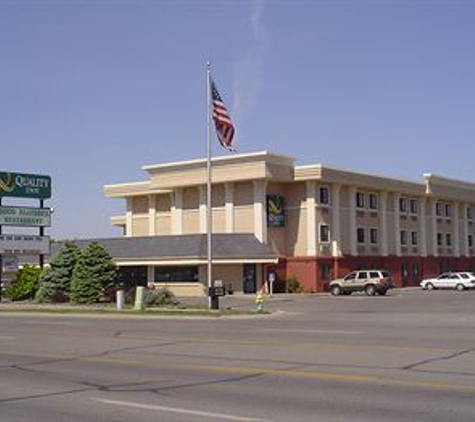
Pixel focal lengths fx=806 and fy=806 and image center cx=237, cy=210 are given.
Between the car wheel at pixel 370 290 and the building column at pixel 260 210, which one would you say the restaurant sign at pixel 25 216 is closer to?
the building column at pixel 260 210

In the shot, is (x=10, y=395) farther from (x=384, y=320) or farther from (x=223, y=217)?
(x=223, y=217)

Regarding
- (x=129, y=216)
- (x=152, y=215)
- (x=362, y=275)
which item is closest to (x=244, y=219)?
(x=362, y=275)

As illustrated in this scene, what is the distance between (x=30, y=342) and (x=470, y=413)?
13.8m

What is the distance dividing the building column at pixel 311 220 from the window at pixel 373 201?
8870mm

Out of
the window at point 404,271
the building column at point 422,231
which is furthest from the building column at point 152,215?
the building column at point 422,231

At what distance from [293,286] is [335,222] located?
6.73m

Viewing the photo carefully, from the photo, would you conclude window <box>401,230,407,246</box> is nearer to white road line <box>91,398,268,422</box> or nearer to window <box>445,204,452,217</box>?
window <box>445,204,452,217</box>

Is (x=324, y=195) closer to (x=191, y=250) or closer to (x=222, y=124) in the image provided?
(x=191, y=250)

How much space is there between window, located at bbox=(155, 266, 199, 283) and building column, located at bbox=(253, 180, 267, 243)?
5545mm

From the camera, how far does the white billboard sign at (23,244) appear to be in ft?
173

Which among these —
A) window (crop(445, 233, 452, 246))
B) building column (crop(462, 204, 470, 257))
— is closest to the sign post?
window (crop(445, 233, 452, 246))

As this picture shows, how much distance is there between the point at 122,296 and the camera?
41.1 meters

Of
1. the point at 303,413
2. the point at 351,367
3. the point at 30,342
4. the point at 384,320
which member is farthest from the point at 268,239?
the point at 303,413

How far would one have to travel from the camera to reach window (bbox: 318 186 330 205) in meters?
64.0
